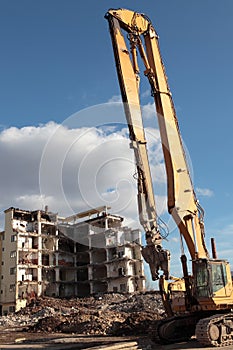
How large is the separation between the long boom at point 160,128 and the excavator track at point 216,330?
2.54 m

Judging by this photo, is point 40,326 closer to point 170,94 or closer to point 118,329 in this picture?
point 118,329

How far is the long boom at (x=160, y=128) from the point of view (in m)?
15.6

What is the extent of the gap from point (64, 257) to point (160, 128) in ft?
209

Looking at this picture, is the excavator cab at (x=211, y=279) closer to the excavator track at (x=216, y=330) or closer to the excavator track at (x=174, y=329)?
the excavator track at (x=216, y=330)

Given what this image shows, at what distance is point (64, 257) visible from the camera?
252 feet

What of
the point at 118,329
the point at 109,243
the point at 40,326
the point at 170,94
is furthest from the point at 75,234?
the point at 170,94

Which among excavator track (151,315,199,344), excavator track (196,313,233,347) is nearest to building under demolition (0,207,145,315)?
excavator track (151,315,199,344)

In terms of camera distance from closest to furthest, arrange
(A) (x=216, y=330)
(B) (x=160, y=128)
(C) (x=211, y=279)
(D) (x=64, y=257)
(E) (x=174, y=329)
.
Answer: (A) (x=216, y=330)
(C) (x=211, y=279)
(E) (x=174, y=329)
(B) (x=160, y=128)
(D) (x=64, y=257)

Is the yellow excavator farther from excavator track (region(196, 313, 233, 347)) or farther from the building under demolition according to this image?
the building under demolition

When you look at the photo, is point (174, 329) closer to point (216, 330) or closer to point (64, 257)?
point (216, 330)

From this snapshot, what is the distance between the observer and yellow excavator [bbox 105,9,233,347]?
1441 centimetres

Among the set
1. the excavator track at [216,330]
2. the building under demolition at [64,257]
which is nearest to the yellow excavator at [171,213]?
the excavator track at [216,330]

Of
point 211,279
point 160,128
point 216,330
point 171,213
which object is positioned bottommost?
point 216,330

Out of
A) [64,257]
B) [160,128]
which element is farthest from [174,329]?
[64,257]
